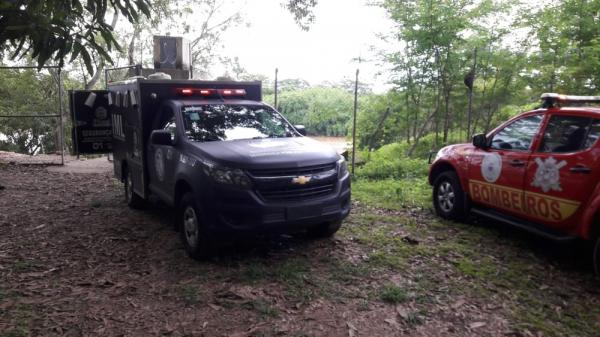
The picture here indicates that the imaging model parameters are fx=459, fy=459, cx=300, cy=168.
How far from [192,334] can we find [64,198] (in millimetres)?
6214

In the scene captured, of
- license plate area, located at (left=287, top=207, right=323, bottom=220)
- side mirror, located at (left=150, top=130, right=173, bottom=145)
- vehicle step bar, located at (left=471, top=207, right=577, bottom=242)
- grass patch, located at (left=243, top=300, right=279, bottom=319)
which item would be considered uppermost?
side mirror, located at (left=150, top=130, right=173, bottom=145)

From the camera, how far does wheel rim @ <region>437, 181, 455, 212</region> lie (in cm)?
662

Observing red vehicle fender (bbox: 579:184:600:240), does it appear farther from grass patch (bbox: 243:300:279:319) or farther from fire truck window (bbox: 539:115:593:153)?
grass patch (bbox: 243:300:279:319)

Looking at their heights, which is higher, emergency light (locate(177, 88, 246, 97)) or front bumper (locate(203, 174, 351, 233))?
emergency light (locate(177, 88, 246, 97))

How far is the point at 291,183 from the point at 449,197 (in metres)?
2.93

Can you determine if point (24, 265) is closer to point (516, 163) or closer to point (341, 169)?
point (341, 169)

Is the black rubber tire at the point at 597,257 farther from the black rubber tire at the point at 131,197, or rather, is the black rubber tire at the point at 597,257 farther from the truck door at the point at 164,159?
the black rubber tire at the point at 131,197

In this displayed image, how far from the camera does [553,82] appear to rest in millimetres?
9438

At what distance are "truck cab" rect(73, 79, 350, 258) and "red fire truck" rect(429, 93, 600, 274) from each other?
1.88 metres

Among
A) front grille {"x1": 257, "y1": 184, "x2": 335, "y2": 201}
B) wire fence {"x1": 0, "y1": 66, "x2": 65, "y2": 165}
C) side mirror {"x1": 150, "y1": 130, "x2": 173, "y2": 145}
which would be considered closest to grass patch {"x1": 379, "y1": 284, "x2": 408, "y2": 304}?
front grille {"x1": 257, "y1": 184, "x2": 335, "y2": 201}

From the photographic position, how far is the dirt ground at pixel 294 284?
3.77m

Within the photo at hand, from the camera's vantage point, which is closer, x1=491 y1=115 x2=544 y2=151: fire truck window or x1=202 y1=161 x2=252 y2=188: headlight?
x1=202 y1=161 x2=252 y2=188: headlight

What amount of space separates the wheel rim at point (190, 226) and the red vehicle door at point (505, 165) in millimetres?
3648

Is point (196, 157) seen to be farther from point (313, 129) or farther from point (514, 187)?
point (313, 129)
